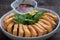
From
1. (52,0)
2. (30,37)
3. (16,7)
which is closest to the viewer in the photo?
Answer: (30,37)

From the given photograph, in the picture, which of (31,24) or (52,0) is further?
(52,0)

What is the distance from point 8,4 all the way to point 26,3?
10.1 inches

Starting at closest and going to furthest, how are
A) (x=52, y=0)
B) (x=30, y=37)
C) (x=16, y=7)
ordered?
(x=30, y=37), (x=16, y=7), (x=52, y=0)

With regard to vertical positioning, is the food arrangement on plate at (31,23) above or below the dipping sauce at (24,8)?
below

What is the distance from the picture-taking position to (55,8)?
3.60ft

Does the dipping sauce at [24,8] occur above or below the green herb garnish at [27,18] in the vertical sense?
above

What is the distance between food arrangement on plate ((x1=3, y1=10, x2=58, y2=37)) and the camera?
0.80m

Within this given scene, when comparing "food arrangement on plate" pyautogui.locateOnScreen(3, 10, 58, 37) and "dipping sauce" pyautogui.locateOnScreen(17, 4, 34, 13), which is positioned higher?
"dipping sauce" pyautogui.locateOnScreen(17, 4, 34, 13)

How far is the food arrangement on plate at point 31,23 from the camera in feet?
2.62

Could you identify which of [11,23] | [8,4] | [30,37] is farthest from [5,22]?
[8,4]

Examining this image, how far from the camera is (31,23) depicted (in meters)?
0.85

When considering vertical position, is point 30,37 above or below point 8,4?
below

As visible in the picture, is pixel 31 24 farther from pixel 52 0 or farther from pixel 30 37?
pixel 52 0

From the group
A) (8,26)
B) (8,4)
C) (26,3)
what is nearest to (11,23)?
(8,26)
